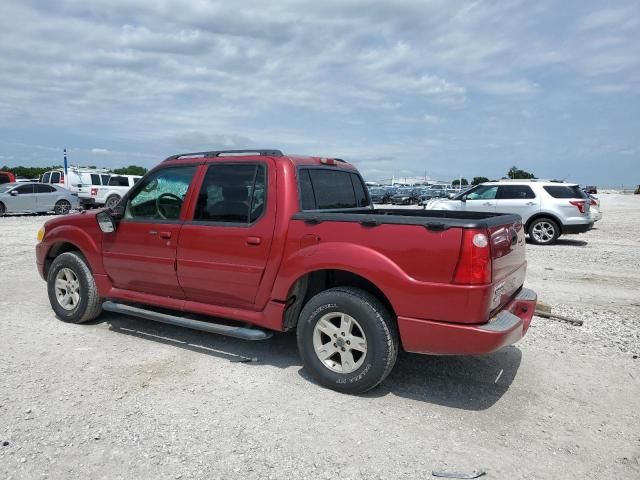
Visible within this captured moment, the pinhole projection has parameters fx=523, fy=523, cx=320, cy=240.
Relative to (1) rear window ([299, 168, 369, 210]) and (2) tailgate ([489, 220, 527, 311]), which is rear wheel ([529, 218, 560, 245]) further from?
(2) tailgate ([489, 220, 527, 311])

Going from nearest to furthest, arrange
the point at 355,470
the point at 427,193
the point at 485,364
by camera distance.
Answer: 1. the point at 355,470
2. the point at 485,364
3. the point at 427,193

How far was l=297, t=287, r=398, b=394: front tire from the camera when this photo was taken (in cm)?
373

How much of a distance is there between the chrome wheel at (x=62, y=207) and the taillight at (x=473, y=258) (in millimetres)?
21420

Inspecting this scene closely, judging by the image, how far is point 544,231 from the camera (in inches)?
535

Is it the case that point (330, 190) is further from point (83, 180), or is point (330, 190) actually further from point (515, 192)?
point (83, 180)

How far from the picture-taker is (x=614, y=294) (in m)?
7.44

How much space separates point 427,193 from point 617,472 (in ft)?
138

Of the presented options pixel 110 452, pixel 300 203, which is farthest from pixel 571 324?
pixel 110 452

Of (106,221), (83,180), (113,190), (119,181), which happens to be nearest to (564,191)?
(106,221)

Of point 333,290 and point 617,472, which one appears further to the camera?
point 333,290

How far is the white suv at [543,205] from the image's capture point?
13.2 meters

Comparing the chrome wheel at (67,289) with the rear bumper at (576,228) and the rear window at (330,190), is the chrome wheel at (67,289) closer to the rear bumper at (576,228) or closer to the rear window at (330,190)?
the rear window at (330,190)

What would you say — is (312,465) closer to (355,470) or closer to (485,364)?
(355,470)

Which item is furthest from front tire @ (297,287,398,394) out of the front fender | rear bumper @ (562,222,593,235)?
rear bumper @ (562,222,593,235)
